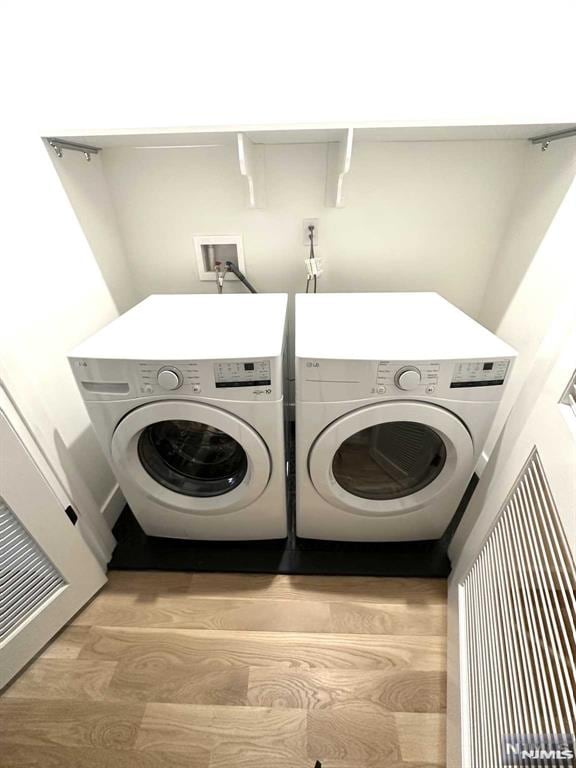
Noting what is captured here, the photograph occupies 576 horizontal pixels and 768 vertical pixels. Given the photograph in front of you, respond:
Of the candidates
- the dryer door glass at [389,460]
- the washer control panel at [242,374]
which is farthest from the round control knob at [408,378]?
the washer control panel at [242,374]

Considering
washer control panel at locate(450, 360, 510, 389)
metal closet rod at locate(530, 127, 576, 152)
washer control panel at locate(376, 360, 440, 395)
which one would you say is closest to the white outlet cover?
washer control panel at locate(376, 360, 440, 395)

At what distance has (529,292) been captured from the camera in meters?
1.15

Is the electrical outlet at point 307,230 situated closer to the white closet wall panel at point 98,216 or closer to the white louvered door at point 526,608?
the white closet wall panel at point 98,216

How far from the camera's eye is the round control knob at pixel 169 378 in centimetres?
81

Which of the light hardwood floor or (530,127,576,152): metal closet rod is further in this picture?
(530,127,576,152): metal closet rod

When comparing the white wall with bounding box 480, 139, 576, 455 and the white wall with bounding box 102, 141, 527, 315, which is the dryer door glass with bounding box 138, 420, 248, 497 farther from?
the white wall with bounding box 480, 139, 576, 455

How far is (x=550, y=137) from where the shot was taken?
1046 mm

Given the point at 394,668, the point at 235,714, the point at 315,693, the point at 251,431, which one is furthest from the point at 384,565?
the point at 251,431

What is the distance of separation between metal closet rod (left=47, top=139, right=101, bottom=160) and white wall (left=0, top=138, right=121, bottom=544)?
5 centimetres

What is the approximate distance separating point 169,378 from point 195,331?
0.21 metres

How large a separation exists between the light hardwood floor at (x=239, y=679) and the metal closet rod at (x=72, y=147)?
1504 millimetres

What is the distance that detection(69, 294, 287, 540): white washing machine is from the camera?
0.83 m

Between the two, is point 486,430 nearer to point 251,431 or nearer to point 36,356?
point 251,431

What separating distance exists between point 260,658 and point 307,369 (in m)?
0.92
